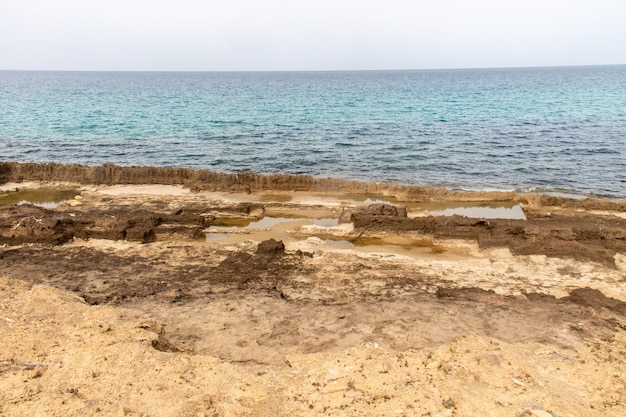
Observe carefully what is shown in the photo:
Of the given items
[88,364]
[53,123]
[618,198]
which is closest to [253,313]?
[88,364]

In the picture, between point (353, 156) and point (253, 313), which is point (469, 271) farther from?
point (353, 156)

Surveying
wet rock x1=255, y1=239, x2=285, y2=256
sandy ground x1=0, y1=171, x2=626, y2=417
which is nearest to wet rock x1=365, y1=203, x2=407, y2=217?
sandy ground x1=0, y1=171, x2=626, y2=417

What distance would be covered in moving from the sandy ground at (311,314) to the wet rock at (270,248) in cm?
4

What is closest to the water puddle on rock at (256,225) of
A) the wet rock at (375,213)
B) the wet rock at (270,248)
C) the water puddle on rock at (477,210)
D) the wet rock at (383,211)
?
the wet rock at (375,213)

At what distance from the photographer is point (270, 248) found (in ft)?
44.4

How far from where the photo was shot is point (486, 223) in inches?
605

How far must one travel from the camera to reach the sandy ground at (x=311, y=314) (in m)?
6.70

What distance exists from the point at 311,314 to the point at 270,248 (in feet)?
13.2

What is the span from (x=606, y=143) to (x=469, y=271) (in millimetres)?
27708

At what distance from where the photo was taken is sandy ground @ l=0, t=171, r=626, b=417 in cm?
670

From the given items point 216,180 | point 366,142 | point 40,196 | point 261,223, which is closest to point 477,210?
point 261,223

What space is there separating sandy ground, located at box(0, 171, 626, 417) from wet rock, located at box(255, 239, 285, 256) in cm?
4

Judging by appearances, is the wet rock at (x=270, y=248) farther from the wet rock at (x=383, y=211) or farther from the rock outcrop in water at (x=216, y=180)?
the rock outcrop in water at (x=216, y=180)

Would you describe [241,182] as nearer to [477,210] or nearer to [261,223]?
[261,223]
